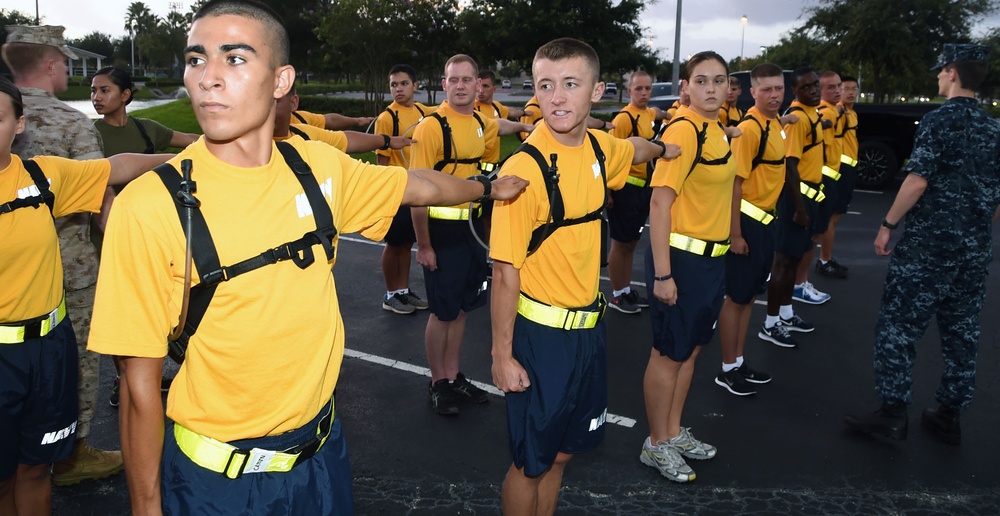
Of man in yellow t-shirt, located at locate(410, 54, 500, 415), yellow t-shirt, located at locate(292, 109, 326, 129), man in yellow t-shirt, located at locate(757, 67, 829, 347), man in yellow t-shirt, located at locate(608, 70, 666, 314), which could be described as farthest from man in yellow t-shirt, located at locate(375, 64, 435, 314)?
man in yellow t-shirt, located at locate(757, 67, 829, 347)

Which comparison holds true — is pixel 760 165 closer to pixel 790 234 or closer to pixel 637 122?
pixel 790 234

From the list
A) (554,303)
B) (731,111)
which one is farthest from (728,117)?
(554,303)

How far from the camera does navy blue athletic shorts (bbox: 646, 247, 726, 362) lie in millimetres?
4438

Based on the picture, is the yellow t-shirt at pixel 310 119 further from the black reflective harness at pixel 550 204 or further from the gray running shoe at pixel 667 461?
the gray running shoe at pixel 667 461

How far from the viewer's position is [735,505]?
4.21m

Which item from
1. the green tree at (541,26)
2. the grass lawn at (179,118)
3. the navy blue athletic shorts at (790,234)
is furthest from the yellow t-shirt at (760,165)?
the green tree at (541,26)

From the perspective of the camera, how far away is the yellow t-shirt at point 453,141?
5727mm

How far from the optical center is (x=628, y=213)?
8.15m

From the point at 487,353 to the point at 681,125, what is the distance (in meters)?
2.91

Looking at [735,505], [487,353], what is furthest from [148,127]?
[735,505]

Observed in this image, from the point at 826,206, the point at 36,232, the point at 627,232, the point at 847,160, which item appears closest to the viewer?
the point at 36,232

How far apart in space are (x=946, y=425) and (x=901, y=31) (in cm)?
2246

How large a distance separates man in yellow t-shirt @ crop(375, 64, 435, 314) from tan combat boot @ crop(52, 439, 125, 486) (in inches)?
135

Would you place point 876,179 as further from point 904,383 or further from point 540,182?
point 540,182
